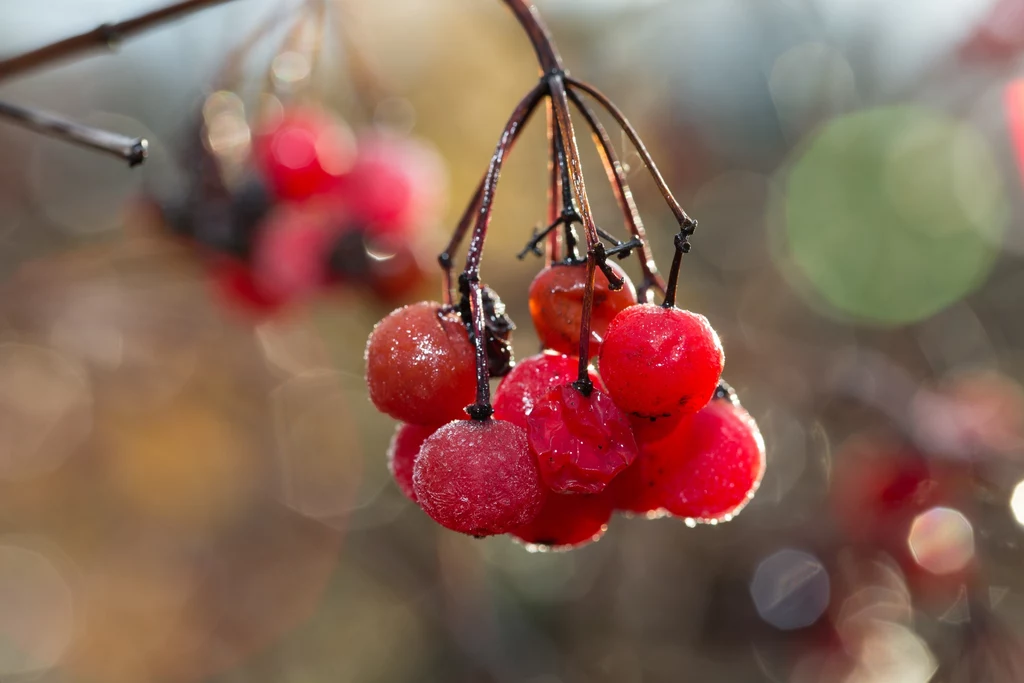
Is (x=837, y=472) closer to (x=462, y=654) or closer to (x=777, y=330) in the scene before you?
(x=777, y=330)

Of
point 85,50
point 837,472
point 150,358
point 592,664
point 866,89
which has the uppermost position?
point 85,50

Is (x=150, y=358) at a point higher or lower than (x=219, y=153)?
lower

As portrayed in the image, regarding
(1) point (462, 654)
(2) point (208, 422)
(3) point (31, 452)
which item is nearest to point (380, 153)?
(1) point (462, 654)

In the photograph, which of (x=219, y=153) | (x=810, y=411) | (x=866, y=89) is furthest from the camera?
(x=866, y=89)

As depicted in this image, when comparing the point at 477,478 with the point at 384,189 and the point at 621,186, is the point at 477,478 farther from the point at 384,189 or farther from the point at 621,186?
the point at 384,189

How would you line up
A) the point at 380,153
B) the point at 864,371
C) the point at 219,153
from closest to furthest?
the point at 219,153 < the point at 380,153 < the point at 864,371

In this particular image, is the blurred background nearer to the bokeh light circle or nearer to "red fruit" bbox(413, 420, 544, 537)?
the bokeh light circle
